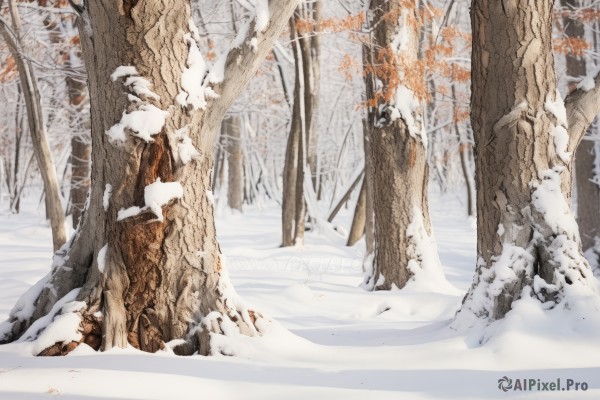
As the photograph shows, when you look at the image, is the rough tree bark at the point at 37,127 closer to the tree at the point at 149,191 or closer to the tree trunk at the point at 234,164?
the tree at the point at 149,191

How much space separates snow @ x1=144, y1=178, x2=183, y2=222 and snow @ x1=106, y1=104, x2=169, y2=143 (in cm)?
26

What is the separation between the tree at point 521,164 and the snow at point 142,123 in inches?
84.0

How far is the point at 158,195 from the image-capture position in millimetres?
3307

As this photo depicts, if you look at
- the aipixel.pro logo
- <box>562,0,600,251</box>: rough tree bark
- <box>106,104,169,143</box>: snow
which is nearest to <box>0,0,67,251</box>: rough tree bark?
<box>106,104,169,143</box>: snow

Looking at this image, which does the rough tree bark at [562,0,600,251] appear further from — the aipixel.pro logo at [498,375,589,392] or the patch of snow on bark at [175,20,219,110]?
the patch of snow on bark at [175,20,219,110]

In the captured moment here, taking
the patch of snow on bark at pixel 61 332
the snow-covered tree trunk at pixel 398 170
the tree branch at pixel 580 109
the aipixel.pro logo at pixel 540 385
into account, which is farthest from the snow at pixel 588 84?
the patch of snow on bark at pixel 61 332

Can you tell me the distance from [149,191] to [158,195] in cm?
6

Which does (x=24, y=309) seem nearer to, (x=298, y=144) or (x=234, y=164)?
(x=298, y=144)

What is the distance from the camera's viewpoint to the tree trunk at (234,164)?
21188mm

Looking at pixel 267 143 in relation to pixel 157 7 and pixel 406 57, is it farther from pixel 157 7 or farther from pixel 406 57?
pixel 157 7

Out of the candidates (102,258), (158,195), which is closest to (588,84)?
(158,195)

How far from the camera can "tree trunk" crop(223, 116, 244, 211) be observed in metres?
21.2

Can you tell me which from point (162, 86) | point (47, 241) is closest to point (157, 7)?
point (162, 86)

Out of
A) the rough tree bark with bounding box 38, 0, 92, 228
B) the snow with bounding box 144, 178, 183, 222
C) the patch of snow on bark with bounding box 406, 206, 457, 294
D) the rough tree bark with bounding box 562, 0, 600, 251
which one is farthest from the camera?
the rough tree bark with bounding box 38, 0, 92, 228
